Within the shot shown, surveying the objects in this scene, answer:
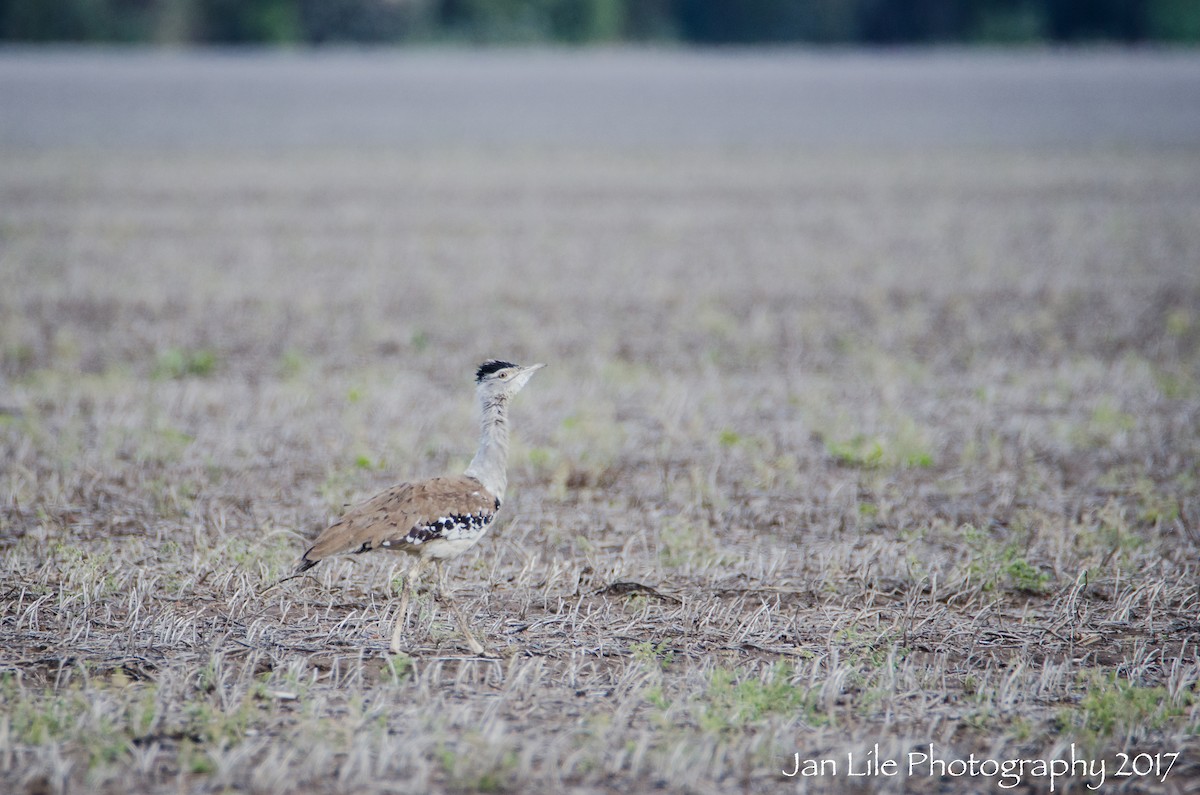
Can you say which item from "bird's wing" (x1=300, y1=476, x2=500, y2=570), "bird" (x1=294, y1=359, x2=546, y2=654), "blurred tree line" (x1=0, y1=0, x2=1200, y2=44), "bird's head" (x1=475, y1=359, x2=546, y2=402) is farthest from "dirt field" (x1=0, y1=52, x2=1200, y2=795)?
"blurred tree line" (x1=0, y1=0, x2=1200, y2=44)

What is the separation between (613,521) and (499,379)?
1.77m

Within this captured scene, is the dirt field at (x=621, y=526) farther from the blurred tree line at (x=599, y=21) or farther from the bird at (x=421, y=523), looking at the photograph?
the blurred tree line at (x=599, y=21)

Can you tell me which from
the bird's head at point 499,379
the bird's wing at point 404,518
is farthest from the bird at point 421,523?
the bird's head at point 499,379

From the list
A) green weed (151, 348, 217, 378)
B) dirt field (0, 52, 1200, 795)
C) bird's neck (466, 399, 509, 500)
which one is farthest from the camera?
green weed (151, 348, 217, 378)

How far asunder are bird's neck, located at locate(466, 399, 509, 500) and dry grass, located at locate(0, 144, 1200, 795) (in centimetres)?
65

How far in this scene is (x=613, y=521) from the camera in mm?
7840

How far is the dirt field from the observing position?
4914mm

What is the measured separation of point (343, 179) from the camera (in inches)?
1332

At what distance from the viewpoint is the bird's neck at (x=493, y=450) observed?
614cm

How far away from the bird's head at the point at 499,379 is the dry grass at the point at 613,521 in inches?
40.0

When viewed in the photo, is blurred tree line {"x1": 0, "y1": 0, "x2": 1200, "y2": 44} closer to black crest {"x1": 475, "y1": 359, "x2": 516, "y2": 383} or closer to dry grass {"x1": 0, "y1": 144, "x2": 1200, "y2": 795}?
dry grass {"x1": 0, "y1": 144, "x2": 1200, "y2": 795}

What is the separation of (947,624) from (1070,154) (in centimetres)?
3856

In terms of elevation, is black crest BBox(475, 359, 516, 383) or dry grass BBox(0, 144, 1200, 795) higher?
black crest BBox(475, 359, 516, 383)

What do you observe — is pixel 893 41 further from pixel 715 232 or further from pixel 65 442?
pixel 65 442
